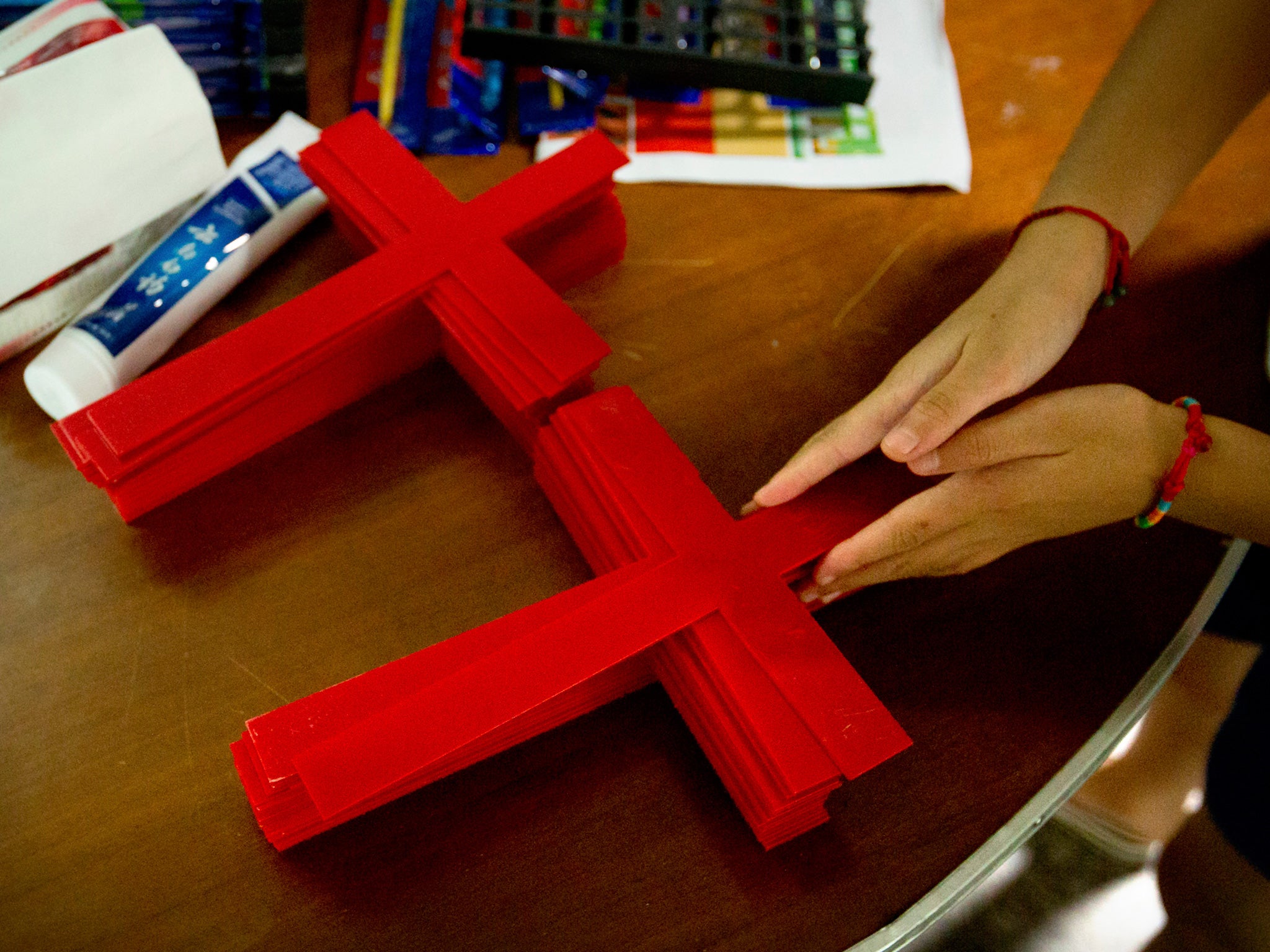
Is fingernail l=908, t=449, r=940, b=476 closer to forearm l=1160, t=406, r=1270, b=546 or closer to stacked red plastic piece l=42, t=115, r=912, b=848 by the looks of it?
stacked red plastic piece l=42, t=115, r=912, b=848

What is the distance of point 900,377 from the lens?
0.57 metres

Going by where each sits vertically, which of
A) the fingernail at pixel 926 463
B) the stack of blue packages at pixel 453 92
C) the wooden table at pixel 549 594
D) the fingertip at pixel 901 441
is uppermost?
the stack of blue packages at pixel 453 92

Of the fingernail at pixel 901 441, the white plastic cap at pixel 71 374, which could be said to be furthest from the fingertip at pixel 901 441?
the white plastic cap at pixel 71 374

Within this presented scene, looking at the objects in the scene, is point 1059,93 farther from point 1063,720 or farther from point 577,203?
point 1063,720

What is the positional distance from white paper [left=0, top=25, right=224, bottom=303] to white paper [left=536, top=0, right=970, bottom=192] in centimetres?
28

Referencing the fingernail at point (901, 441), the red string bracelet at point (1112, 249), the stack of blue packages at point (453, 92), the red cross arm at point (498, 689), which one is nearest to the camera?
the red cross arm at point (498, 689)

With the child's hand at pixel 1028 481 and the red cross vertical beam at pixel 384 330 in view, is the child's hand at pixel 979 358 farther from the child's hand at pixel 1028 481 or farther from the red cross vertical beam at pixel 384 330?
the red cross vertical beam at pixel 384 330

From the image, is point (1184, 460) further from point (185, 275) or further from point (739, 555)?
point (185, 275)

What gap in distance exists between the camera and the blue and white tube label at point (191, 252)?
1.91 ft

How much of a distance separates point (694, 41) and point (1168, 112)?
0.38m

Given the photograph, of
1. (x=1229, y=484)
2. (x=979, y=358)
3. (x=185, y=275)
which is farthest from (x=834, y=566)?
(x=185, y=275)

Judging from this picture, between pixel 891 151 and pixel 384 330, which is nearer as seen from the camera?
pixel 384 330

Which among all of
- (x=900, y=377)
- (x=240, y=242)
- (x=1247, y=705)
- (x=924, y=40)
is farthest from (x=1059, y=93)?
(x=240, y=242)

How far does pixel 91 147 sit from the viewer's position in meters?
0.58
